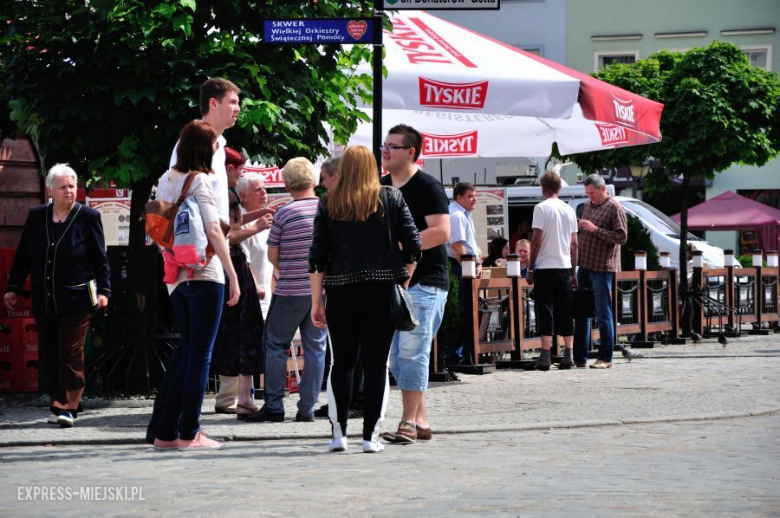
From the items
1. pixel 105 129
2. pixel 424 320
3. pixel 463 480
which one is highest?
pixel 105 129

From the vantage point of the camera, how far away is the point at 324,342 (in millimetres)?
9875

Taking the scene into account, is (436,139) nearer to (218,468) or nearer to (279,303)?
(279,303)

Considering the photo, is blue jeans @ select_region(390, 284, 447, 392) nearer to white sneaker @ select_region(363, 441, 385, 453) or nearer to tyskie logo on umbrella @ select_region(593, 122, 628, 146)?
white sneaker @ select_region(363, 441, 385, 453)

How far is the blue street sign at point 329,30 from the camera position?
31.7 ft

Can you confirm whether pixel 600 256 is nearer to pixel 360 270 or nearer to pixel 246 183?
pixel 246 183

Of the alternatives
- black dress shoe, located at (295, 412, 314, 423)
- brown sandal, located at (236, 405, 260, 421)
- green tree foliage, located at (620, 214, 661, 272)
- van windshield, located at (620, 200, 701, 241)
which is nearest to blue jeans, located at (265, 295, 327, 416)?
black dress shoe, located at (295, 412, 314, 423)

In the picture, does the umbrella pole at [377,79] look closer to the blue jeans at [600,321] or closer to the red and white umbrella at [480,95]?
the red and white umbrella at [480,95]

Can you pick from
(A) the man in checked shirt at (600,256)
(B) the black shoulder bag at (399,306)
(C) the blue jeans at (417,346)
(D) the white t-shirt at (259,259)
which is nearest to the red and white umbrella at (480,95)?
(A) the man in checked shirt at (600,256)

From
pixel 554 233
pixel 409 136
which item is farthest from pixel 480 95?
pixel 409 136

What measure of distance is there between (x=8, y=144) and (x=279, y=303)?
394cm

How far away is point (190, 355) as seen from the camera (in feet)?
26.5

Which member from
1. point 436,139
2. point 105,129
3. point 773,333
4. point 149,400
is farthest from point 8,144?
point 773,333

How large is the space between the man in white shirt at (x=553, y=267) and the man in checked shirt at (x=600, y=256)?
0.31m

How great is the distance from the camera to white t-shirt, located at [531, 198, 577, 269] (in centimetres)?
1405
